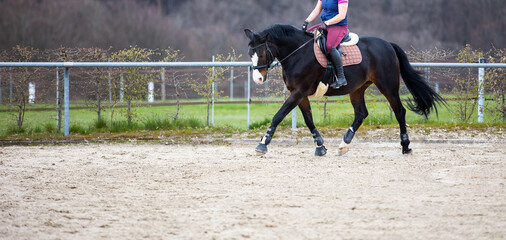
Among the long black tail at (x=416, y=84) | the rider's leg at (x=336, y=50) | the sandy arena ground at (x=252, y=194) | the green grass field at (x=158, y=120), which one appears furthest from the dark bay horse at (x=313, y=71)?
the green grass field at (x=158, y=120)

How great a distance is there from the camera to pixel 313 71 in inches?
A: 309

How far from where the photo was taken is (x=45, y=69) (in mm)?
10844

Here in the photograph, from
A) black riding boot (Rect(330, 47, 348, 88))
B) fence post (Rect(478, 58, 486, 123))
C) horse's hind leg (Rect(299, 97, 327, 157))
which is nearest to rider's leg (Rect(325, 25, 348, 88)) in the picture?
black riding boot (Rect(330, 47, 348, 88))

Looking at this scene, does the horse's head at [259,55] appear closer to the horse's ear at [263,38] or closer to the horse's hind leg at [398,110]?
the horse's ear at [263,38]

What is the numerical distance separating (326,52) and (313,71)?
32cm

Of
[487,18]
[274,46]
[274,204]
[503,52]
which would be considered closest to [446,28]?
[487,18]

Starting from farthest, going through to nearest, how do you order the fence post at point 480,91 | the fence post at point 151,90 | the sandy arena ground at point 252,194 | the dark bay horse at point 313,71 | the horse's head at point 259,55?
the fence post at point 480,91, the fence post at point 151,90, the dark bay horse at point 313,71, the horse's head at point 259,55, the sandy arena ground at point 252,194

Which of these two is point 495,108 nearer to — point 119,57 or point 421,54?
point 421,54

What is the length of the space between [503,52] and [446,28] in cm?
1063

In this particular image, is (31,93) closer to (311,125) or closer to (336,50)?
(311,125)

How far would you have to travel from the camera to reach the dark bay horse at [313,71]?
7.70 metres

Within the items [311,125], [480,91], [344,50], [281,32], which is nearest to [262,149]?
[311,125]

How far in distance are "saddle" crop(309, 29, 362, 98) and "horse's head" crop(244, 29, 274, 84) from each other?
743 mm

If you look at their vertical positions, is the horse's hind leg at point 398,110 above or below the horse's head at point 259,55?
below
